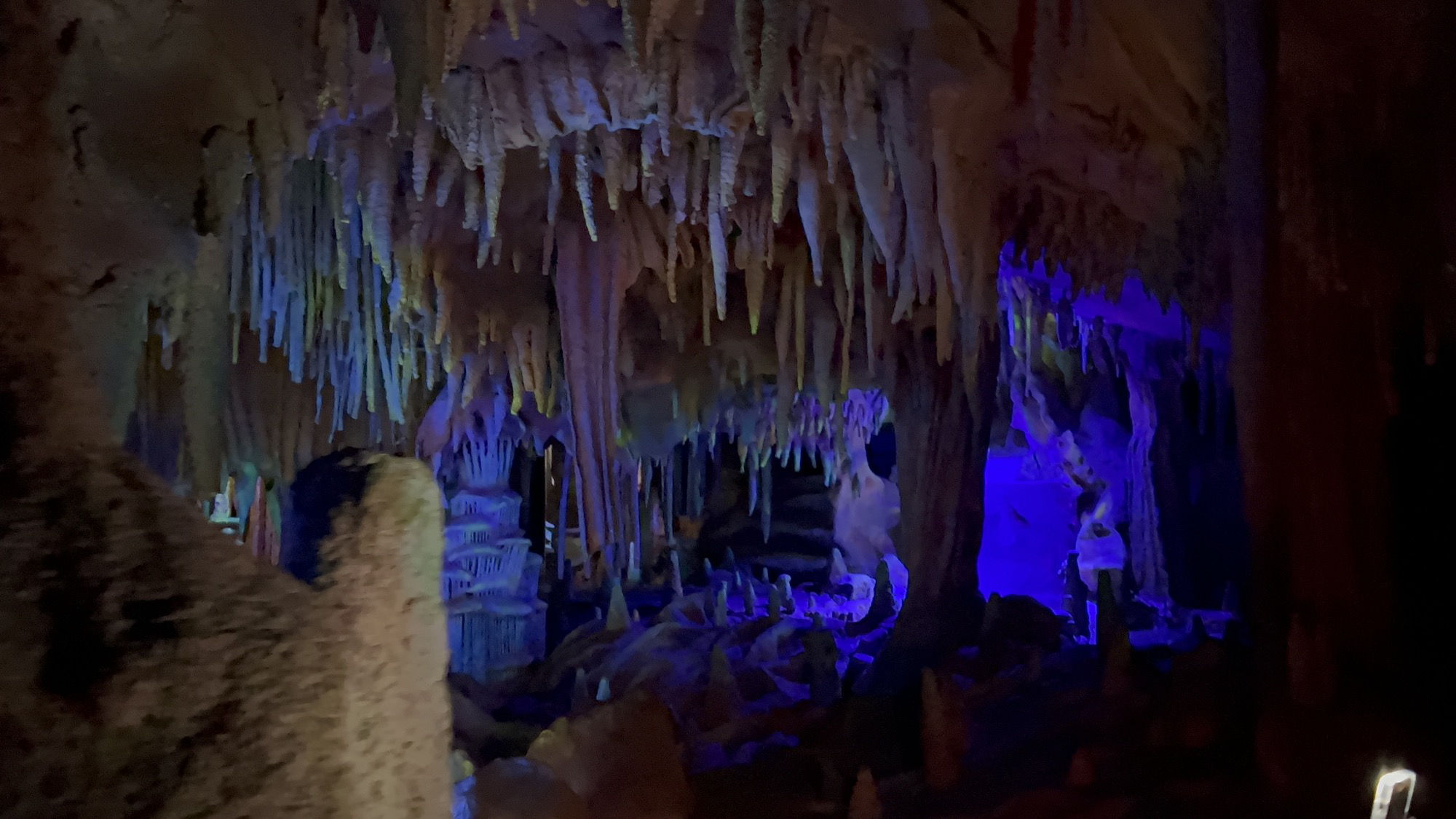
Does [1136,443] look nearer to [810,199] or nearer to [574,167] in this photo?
[810,199]

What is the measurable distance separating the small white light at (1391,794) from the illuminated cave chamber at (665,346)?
42.9 inches

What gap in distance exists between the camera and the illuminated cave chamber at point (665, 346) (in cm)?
189

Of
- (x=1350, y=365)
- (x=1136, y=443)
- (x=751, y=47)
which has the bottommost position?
(x=1136, y=443)

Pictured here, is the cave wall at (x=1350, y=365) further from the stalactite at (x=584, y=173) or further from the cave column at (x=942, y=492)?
the cave column at (x=942, y=492)

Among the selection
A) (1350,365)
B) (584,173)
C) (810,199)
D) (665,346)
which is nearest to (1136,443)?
(665,346)

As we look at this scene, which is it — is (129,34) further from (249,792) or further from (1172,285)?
(1172,285)

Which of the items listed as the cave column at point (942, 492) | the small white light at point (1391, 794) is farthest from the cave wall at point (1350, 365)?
the cave column at point (942, 492)

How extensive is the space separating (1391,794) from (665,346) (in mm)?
7788

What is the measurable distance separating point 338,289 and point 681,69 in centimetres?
394

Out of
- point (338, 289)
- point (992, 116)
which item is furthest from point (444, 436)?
point (992, 116)

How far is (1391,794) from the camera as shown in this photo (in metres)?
3.18

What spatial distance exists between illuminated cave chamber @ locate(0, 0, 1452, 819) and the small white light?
1.09 m

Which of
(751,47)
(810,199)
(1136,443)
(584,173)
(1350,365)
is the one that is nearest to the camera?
(751,47)

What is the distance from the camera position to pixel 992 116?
195 inches
